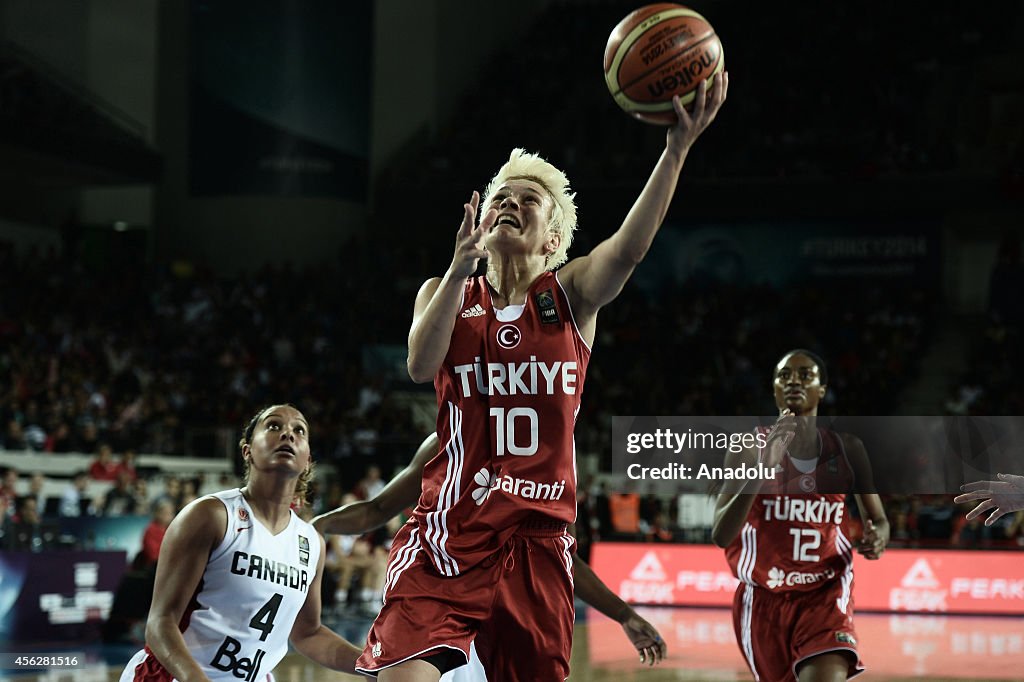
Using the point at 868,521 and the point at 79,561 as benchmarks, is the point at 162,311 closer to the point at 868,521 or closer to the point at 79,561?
the point at 79,561

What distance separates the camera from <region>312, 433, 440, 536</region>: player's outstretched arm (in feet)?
14.4

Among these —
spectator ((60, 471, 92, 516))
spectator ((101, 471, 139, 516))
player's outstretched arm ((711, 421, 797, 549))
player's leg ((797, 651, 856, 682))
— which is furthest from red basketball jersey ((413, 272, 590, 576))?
spectator ((60, 471, 92, 516))

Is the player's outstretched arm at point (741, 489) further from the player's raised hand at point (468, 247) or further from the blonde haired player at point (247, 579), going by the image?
the player's raised hand at point (468, 247)

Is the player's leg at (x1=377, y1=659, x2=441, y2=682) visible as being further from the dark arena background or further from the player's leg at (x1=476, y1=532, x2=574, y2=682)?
the dark arena background

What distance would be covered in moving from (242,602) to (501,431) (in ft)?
3.79

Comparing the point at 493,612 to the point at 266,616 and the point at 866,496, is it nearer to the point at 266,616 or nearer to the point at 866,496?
the point at 266,616

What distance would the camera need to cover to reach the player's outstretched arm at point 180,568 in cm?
390

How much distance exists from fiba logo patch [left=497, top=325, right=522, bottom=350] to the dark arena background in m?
11.8

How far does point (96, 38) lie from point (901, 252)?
1562 cm

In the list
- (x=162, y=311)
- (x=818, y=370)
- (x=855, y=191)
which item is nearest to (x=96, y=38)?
(x=162, y=311)

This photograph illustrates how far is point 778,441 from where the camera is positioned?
534cm

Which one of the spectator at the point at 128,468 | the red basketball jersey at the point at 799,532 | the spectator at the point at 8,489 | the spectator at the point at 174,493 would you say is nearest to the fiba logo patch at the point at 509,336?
the red basketball jersey at the point at 799,532

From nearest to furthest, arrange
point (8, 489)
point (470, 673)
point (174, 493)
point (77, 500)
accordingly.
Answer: point (470, 673)
point (8, 489)
point (174, 493)
point (77, 500)

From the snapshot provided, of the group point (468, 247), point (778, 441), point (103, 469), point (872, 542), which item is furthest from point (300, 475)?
point (103, 469)
